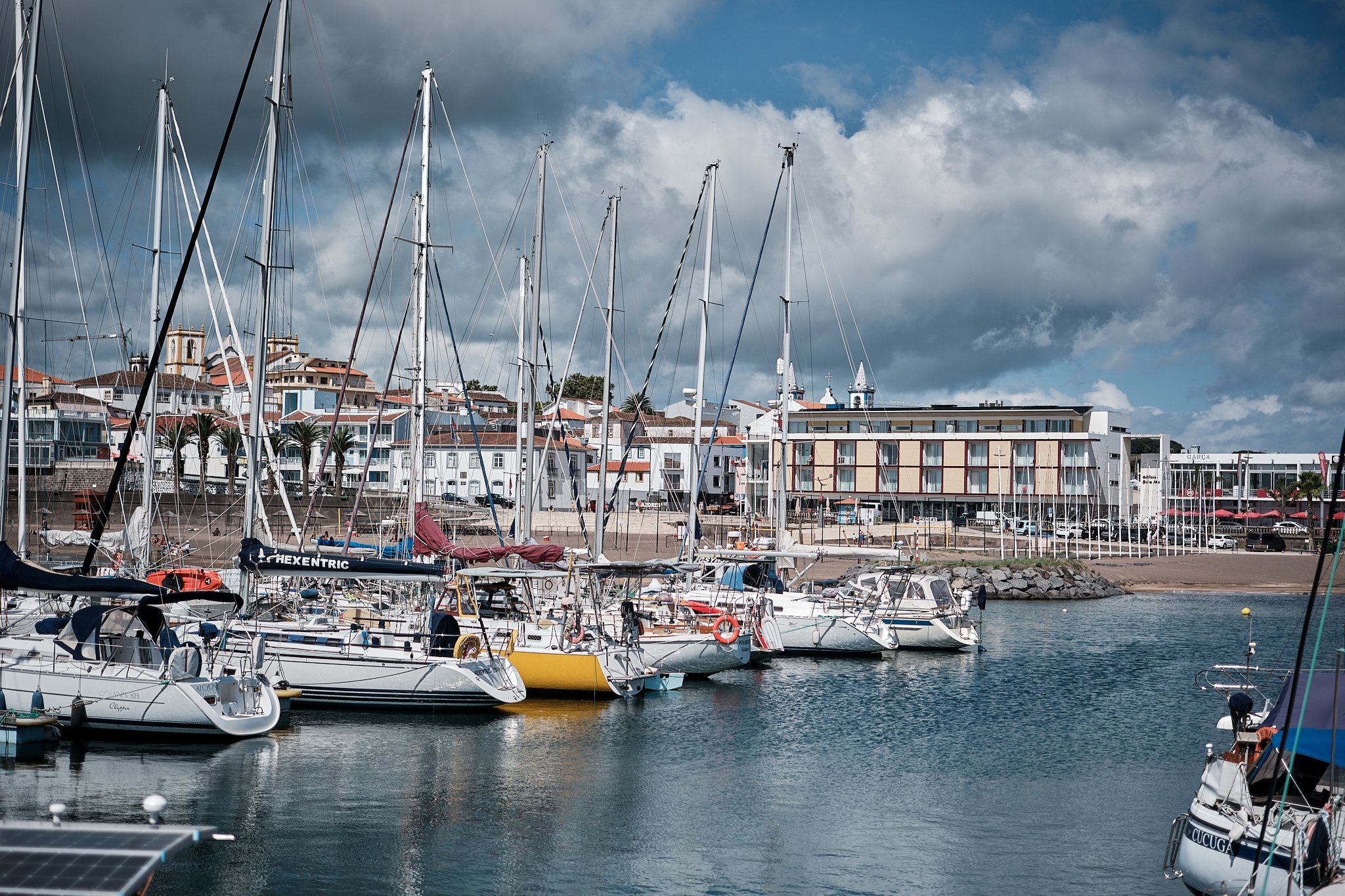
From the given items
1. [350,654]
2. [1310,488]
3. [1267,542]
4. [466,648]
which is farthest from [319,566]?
[1310,488]

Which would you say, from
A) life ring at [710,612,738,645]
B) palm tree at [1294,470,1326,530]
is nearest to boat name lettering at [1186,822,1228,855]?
life ring at [710,612,738,645]

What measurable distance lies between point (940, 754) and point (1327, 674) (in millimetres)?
12355

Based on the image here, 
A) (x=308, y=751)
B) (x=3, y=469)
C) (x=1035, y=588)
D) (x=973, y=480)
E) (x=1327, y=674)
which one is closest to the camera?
(x=1327, y=674)

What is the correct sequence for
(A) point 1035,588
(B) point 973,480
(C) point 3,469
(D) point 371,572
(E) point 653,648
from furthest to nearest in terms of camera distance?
1. (B) point 973,480
2. (A) point 1035,588
3. (E) point 653,648
4. (D) point 371,572
5. (C) point 3,469

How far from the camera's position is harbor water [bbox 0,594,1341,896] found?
1898 centimetres

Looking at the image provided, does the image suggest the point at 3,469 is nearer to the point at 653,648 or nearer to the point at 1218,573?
the point at 653,648

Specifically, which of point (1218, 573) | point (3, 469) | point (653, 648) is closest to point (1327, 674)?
point (653, 648)

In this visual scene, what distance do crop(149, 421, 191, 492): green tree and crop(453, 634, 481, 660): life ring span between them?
3673cm

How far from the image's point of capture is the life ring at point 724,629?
3797 centimetres

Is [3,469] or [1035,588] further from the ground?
[3,469]

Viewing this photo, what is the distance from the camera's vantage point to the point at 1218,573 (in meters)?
93.4

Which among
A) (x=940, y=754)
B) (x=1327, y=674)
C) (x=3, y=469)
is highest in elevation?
(x=3, y=469)

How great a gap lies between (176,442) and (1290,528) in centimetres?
10765

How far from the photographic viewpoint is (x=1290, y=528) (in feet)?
417
